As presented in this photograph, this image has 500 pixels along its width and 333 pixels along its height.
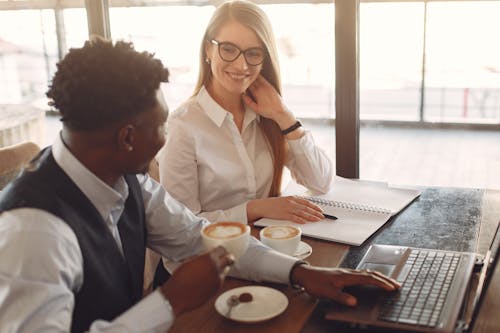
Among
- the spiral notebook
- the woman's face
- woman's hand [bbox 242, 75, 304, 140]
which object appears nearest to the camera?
the spiral notebook

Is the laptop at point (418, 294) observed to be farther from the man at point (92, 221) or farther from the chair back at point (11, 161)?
the chair back at point (11, 161)

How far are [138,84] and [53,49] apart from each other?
6.77 feet

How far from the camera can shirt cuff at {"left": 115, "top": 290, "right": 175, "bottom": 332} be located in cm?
100

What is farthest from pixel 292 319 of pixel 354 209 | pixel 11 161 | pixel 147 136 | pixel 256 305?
pixel 11 161

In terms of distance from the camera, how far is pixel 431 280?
122 cm

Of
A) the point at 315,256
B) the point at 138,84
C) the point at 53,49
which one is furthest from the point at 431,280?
the point at 53,49

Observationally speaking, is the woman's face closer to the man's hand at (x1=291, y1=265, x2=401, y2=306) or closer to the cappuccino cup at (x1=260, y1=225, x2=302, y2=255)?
the cappuccino cup at (x1=260, y1=225, x2=302, y2=255)

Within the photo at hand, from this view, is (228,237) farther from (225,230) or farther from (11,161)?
(11,161)

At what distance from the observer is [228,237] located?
3.61 feet

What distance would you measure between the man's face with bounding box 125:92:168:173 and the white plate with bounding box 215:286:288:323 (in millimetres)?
Answer: 321

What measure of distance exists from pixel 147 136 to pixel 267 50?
0.89m

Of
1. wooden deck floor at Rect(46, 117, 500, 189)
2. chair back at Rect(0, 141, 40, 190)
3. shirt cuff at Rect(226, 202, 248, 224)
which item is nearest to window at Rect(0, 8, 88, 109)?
wooden deck floor at Rect(46, 117, 500, 189)

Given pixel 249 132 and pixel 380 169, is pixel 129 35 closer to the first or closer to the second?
pixel 249 132

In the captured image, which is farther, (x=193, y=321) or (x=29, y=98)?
(x=29, y=98)
